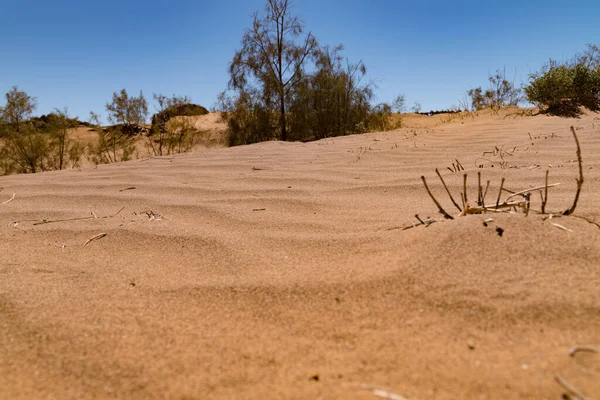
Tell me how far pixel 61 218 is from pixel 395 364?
2097 millimetres

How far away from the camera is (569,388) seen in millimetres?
750

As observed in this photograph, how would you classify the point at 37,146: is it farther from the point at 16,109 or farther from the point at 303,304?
the point at 303,304

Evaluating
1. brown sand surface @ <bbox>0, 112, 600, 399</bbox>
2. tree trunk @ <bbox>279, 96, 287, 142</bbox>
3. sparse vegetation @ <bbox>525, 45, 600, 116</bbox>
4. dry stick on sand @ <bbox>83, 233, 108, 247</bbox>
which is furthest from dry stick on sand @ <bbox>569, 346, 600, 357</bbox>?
tree trunk @ <bbox>279, 96, 287, 142</bbox>

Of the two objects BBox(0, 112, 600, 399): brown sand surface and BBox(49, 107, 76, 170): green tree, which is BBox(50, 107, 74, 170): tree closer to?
BBox(49, 107, 76, 170): green tree

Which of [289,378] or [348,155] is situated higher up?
[348,155]

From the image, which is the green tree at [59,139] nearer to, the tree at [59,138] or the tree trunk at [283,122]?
the tree at [59,138]

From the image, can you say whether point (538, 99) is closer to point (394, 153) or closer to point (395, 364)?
point (394, 153)

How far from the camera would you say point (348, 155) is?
415 cm

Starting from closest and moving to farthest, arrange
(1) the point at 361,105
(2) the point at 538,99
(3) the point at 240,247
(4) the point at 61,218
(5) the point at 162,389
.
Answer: (5) the point at 162,389 → (3) the point at 240,247 → (4) the point at 61,218 → (2) the point at 538,99 → (1) the point at 361,105

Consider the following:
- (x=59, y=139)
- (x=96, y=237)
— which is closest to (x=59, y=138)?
(x=59, y=139)

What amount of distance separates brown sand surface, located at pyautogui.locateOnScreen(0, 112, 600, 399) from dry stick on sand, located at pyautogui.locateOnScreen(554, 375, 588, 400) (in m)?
0.01

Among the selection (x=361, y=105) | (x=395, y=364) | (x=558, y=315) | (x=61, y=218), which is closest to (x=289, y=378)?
(x=395, y=364)

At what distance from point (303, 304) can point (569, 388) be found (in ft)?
2.12

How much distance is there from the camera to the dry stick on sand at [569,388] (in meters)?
0.73
